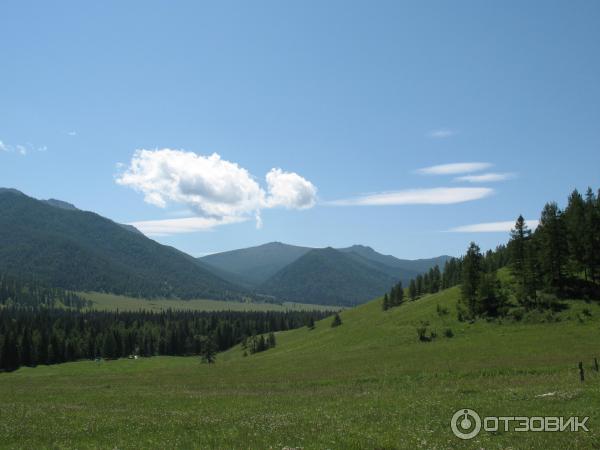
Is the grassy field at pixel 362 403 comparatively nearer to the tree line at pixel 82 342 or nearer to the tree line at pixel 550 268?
the tree line at pixel 550 268

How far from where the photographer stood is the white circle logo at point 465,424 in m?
17.2

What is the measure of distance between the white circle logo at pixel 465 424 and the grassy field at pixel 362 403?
419 millimetres

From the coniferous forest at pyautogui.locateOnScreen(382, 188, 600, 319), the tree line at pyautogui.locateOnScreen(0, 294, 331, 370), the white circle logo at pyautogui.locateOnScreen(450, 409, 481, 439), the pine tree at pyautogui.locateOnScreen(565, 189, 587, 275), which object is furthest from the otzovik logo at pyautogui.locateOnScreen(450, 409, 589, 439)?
the tree line at pyautogui.locateOnScreen(0, 294, 331, 370)

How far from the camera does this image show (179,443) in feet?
60.9

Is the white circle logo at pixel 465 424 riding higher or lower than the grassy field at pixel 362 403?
higher

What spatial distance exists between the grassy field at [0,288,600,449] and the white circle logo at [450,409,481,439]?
419mm

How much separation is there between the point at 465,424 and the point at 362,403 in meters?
10.5

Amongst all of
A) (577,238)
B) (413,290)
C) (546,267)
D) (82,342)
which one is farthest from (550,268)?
(82,342)

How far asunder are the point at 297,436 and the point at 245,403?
51.1 feet

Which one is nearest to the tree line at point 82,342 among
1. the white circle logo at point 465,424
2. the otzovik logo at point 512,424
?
the white circle logo at point 465,424

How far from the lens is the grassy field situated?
17.9m

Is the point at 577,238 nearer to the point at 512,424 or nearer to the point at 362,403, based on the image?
the point at 362,403

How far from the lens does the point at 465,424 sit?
18766mm

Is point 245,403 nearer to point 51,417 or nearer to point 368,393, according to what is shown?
point 368,393
